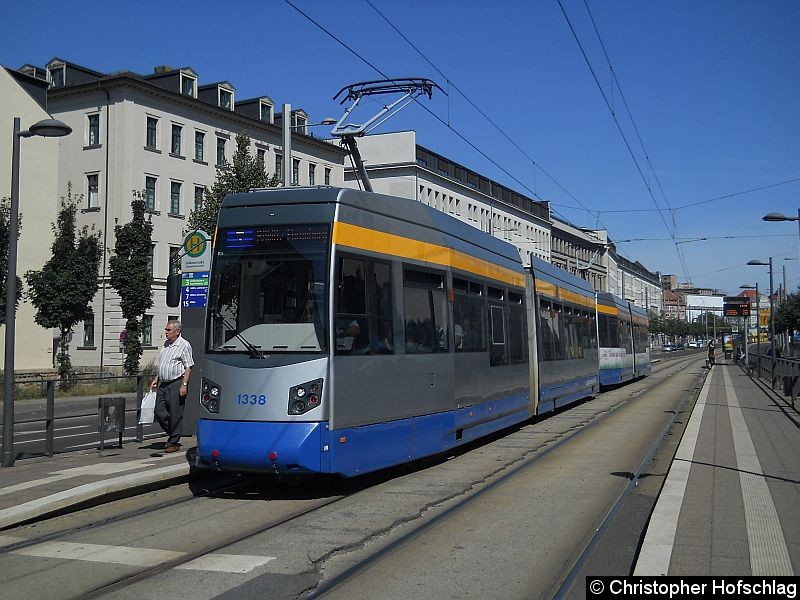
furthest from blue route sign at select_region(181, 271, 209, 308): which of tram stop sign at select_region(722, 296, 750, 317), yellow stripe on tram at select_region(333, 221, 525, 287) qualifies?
tram stop sign at select_region(722, 296, 750, 317)

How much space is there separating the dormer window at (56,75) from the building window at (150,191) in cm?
824

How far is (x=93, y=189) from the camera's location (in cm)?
4875

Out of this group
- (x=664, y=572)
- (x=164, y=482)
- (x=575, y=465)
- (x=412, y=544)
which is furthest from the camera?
(x=575, y=465)

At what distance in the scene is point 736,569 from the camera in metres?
6.08

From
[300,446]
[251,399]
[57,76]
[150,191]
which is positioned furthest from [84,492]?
[57,76]

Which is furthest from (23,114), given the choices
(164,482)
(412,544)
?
(412,544)

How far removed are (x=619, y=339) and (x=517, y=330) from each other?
17372 mm

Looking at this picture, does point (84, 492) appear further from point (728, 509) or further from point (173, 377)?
point (728, 509)

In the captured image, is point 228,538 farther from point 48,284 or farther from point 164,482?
point 48,284

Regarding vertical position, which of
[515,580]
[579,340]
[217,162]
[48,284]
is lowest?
[515,580]

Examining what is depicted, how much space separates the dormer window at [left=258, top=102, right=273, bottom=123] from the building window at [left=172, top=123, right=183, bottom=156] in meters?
7.56

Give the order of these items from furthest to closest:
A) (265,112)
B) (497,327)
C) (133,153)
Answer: (265,112) < (133,153) < (497,327)

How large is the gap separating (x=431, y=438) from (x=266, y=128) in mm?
47798

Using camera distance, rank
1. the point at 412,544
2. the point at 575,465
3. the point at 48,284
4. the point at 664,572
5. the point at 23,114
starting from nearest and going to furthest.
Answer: the point at 664,572 → the point at 412,544 → the point at 575,465 → the point at 48,284 → the point at 23,114
